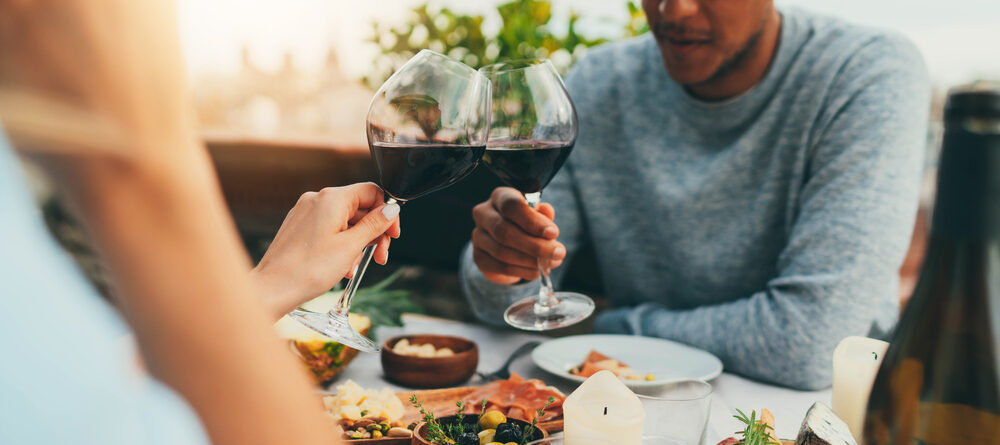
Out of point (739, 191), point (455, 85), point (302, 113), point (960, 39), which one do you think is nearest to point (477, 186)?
point (739, 191)

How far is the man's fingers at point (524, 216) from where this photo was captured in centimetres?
118

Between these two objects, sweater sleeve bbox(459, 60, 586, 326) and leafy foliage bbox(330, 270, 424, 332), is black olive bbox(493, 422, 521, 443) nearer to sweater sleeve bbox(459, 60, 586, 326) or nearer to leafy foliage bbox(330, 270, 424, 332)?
leafy foliage bbox(330, 270, 424, 332)

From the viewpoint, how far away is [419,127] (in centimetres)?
80

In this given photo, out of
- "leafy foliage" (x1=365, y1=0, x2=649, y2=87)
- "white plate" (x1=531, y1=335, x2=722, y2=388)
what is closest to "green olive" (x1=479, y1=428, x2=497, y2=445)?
"white plate" (x1=531, y1=335, x2=722, y2=388)

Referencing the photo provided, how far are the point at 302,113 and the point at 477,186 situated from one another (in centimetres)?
313

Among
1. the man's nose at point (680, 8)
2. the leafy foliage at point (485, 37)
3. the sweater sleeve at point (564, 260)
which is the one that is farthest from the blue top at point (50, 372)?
the leafy foliage at point (485, 37)

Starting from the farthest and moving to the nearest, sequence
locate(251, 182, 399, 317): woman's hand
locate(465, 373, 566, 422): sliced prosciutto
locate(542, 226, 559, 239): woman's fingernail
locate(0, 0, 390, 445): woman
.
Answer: locate(542, 226, 559, 239): woman's fingernail → locate(465, 373, 566, 422): sliced prosciutto → locate(251, 182, 399, 317): woman's hand → locate(0, 0, 390, 445): woman

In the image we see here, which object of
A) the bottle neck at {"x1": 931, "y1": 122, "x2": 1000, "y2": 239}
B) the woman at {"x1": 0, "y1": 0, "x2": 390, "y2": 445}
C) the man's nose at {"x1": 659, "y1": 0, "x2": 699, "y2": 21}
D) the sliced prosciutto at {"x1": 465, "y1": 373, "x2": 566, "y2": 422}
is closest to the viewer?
the woman at {"x1": 0, "y1": 0, "x2": 390, "y2": 445}

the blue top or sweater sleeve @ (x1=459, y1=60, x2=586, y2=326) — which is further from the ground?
the blue top

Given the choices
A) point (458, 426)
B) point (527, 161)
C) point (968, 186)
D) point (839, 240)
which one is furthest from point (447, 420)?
point (839, 240)

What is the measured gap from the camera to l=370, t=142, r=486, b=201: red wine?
82cm

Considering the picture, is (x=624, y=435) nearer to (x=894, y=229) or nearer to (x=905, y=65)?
(x=894, y=229)

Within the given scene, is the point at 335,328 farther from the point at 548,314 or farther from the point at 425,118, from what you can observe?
the point at 548,314

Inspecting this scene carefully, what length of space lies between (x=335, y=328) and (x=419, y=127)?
254 mm
